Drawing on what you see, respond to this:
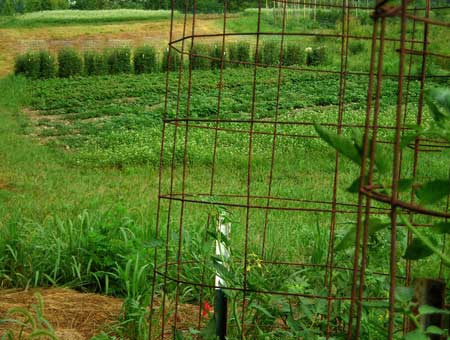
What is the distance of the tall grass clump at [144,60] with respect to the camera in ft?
63.1

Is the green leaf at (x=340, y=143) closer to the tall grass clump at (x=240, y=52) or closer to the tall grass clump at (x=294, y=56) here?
the tall grass clump at (x=294, y=56)

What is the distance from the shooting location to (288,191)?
6.65 metres

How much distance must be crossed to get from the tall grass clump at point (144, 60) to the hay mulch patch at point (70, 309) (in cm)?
1600

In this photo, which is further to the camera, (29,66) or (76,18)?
(76,18)

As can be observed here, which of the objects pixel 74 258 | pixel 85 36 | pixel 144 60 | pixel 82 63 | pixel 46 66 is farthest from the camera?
pixel 85 36

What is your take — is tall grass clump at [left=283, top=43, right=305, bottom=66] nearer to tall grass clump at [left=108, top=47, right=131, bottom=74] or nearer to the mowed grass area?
the mowed grass area

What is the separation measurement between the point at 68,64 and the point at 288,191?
1333 centimetres

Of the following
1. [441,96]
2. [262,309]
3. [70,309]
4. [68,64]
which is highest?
[68,64]

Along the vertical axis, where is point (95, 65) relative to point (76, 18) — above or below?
below

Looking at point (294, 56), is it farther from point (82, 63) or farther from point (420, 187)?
point (420, 187)

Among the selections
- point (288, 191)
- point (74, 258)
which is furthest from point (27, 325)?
point (288, 191)

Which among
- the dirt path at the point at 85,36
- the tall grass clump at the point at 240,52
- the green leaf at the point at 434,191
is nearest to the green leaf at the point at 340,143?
the green leaf at the point at 434,191

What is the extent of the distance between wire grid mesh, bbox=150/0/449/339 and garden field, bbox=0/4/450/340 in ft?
0.08

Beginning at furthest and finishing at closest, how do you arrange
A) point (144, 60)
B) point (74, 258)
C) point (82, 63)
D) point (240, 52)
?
Answer: 1. point (82, 63)
2. point (144, 60)
3. point (240, 52)
4. point (74, 258)
